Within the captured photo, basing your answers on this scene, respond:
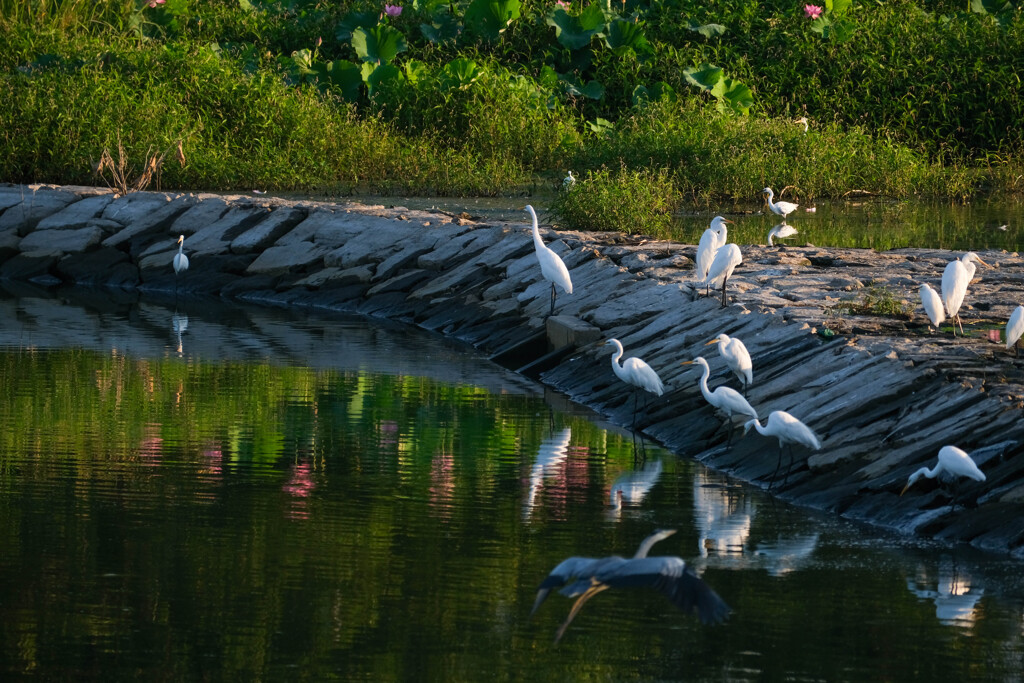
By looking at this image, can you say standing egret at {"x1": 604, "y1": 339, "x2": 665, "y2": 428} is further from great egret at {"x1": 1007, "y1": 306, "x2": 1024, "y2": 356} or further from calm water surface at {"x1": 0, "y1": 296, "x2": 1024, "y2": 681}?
great egret at {"x1": 1007, "y1": 306, "x2": 1024, "y2": 356}

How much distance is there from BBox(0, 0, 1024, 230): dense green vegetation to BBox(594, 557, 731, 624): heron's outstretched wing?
35.2ft

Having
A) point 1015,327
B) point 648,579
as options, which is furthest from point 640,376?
point 648,579

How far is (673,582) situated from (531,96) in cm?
1663

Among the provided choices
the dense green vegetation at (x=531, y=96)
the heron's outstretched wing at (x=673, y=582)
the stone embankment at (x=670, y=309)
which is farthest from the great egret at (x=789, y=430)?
the dense green vegetation at (x=531, y=96)

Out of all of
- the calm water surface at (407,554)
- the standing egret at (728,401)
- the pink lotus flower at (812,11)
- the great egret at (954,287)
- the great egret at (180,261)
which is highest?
the pink lotus flower at (812,11)

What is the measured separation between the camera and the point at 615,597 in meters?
6.87

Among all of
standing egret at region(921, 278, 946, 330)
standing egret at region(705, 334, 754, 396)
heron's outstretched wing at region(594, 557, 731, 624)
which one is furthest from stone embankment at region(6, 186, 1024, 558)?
heron's outstretched wing at region(594, 557, 731, 624)

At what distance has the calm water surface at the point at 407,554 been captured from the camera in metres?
6.13

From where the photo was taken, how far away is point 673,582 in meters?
5.45

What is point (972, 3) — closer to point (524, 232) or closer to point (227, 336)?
point (524, 232)

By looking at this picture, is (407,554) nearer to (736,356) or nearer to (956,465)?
(956,465)

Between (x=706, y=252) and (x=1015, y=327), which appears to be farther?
(x=706, y=252)

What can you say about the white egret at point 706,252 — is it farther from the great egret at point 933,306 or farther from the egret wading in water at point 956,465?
the egret wading in water at point 956,465

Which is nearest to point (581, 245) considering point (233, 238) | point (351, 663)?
point (233, 238)
